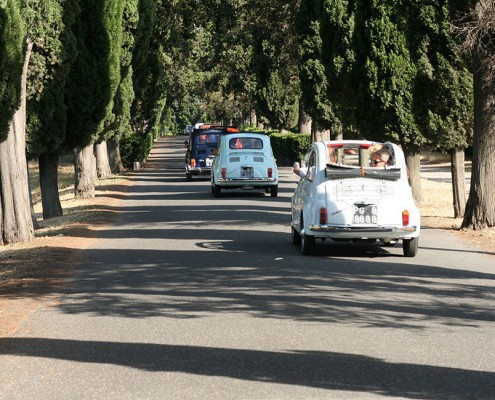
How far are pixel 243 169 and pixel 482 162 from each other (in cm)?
1125

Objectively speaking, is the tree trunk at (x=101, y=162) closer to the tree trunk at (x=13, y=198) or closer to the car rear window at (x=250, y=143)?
the car rear window at (x=250, y=143)

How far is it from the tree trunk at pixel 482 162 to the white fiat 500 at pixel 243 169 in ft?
34.8

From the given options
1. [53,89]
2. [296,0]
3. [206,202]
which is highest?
[296,0]

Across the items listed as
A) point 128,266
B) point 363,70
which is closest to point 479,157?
point 363,70

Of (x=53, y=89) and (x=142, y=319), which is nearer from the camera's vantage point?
(x=142, y=319)

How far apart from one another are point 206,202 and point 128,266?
14295 millimetres

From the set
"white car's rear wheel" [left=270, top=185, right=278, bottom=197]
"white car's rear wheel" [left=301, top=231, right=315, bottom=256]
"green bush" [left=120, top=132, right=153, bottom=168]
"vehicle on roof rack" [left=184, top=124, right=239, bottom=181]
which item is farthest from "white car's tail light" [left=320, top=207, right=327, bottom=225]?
"green bush" [left=120, top=132, right=153, bottom=168]

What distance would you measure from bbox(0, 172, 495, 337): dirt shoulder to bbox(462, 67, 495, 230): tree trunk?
0.44 meters

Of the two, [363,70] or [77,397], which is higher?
[363,70]

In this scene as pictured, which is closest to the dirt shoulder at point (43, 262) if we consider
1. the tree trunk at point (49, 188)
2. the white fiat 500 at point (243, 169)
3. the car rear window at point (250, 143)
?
the tree trunk at point (49, 188)

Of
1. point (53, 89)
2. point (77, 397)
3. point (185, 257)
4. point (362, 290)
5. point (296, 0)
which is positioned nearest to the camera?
point (77, 397)

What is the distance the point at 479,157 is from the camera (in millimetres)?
21047

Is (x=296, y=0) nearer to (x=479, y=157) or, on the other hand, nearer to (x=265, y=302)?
(x=479, y=157)

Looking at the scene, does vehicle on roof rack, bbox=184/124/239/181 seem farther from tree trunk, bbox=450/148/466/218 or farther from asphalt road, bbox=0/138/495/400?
asphalt road, bbox=0/138/495/400
